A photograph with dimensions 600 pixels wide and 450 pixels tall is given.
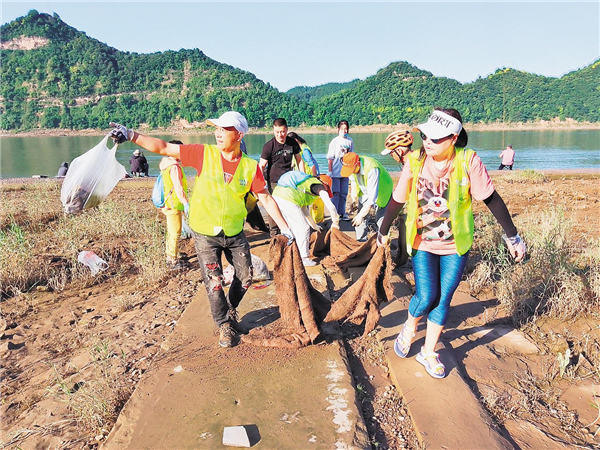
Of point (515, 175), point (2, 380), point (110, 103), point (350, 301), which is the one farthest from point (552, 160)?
point (110, 103)

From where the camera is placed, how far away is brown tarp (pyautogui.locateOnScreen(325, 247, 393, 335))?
337cm

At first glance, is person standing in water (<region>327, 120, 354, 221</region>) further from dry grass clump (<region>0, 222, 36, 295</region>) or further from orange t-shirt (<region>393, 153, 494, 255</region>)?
dry grass clump (<region>0, 222, 36, 295</region>)

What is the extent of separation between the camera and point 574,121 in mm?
76750

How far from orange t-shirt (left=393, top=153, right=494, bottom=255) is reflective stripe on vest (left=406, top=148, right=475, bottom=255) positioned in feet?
0.09

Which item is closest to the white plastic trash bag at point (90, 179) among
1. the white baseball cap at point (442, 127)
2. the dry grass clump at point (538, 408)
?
the white baseball cap at point (442, 127)

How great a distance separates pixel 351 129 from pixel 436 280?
77.0 metres

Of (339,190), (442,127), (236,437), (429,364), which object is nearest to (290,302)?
(429,364)

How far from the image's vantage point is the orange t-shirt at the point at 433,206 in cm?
276

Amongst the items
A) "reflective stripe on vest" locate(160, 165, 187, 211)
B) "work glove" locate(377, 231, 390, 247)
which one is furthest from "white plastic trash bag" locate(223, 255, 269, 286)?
"work glove" locate(377, 231, 390, 247)

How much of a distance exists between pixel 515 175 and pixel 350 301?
1365cm

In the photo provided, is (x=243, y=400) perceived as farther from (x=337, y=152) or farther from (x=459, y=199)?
(x=337, y=152)

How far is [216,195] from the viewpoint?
3176mm

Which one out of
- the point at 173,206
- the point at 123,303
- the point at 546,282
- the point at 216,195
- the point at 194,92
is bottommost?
the point at 123,303

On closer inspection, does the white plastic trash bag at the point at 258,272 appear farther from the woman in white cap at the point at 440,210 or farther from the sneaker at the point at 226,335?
the woman in white cap at the point at 440,210
